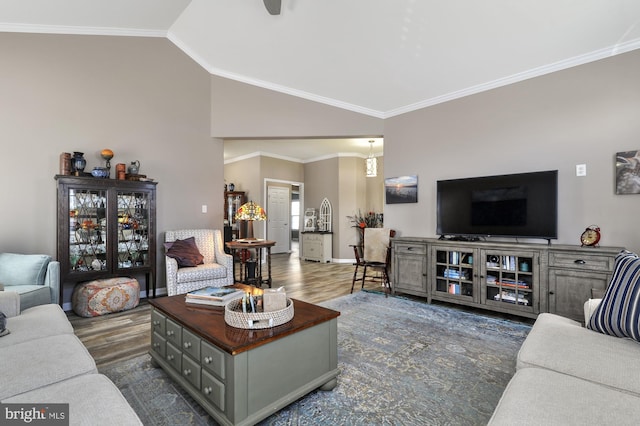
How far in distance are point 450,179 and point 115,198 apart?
14.1ft

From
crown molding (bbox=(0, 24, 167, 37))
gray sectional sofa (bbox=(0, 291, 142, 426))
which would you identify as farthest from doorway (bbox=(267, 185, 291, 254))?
gray sectional sofa (bbox=(0, 291, 142, 426))

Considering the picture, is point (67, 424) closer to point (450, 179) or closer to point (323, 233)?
point (450, 179)

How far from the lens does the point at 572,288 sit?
3033 millimetres

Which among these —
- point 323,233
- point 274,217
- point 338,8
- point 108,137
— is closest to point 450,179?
point 338,8

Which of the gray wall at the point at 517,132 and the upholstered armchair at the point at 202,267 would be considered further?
the upholstered armchair at the point at 202,267

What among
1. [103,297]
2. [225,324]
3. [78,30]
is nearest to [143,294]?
[103,297]

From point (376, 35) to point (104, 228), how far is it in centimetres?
392

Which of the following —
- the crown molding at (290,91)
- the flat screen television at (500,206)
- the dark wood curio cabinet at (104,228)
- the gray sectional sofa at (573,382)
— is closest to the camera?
the gray sectional sofa at (573,382)

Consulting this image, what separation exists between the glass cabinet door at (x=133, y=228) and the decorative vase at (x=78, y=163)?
1.48ft

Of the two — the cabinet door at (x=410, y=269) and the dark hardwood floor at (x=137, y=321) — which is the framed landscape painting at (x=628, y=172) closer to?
the cabinet door at (x=410, y=269)

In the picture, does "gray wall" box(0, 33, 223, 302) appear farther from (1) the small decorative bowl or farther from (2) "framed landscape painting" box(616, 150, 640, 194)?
(2) "framed landscape painting" box(616, 150, 640, 194)

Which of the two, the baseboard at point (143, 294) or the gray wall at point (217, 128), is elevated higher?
the gray wall at point (217, 128)

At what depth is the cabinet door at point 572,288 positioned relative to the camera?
2.92m

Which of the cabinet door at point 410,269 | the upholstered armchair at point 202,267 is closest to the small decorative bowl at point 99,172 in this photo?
the upholstered armchair at point 202,267
